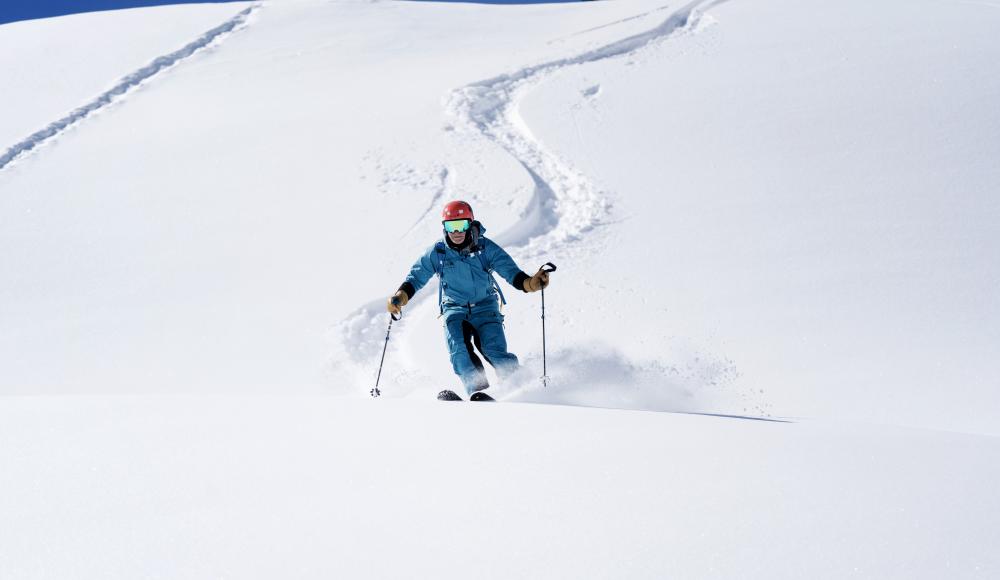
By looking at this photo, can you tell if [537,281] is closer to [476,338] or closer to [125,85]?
[476,338]

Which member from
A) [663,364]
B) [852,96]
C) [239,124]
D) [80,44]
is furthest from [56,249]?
[80,44]

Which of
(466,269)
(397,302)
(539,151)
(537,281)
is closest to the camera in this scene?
(537,281)

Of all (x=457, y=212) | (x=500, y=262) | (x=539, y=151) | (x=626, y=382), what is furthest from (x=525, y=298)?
(x=539, y=151)

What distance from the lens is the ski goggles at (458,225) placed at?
5664 millimetres

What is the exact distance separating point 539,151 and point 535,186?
1.61m

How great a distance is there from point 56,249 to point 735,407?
28.2 ft

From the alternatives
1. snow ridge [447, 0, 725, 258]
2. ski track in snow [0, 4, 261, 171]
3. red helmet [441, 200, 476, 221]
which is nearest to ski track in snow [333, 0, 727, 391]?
snow ridge [447, 0, 725, 258]

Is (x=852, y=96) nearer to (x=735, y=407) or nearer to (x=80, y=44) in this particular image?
(x=735, y=407)

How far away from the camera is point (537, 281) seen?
5.55 metres

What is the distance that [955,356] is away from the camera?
641cm

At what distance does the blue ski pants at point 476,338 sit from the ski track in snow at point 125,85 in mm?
10894

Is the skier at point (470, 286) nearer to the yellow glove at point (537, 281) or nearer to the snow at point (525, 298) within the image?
the yellow glove at point (537, 281)

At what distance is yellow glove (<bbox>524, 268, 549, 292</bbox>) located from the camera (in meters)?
5.46

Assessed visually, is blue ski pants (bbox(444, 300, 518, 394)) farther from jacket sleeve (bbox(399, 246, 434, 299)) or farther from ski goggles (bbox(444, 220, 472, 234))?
ski goggles (bbox(444, 220, 472, 234))
